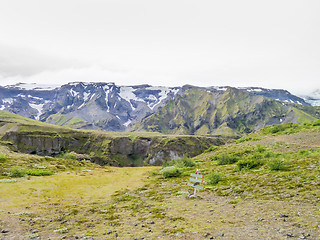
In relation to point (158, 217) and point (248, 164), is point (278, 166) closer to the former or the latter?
point (248, 164)

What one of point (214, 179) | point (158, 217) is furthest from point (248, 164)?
point (158, 217)

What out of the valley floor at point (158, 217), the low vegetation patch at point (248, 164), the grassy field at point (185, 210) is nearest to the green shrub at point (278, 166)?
the grassy field at point (185, 210)

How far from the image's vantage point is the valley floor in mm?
10774

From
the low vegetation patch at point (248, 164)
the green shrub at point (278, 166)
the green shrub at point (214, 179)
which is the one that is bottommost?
the green shrub at point (214, 179)

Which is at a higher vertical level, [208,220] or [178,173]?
[208,220]

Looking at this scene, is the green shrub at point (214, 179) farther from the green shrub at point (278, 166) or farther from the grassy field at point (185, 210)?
the green shrub at point (278, 166)

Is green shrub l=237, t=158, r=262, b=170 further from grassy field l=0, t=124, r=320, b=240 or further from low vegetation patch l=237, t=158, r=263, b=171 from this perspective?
grassy field l=0, t=124, r=320, b=240

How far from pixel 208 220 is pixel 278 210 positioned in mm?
4164

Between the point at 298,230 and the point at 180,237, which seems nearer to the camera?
the point at 298,230

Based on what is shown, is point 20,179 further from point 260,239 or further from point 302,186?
point 302,186

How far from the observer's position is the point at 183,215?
1445cm

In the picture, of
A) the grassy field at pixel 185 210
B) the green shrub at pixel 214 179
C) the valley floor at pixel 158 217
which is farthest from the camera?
the green shrub at pixel 214 179

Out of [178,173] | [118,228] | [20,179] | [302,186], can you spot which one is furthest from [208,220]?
[20,179]

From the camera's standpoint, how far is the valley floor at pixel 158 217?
35.3 ft
